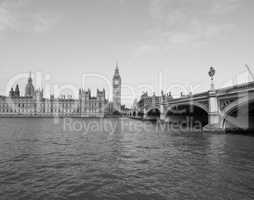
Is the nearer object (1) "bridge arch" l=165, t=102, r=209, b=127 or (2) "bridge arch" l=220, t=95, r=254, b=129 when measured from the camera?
(2) "bridge arch" l=220, t=95, r=254, b=129

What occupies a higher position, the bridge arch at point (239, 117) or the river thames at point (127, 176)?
the bridge arch at point (239, 117)

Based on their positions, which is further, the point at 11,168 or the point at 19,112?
the point at 19,112

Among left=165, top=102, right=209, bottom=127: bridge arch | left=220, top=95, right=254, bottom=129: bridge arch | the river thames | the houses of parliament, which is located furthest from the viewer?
the houses of parliament

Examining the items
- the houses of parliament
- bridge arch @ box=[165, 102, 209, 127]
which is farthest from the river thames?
the houses of parliament

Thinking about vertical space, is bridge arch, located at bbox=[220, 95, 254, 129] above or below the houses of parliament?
below

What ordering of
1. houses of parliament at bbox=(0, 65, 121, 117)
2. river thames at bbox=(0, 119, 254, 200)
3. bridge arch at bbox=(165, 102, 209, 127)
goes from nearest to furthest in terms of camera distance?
1. river thames at bbox=(0, 119, 254, 200)
2. bridge arch at bbox=(165, 102, 209, 127)
3. houses of parliament at bbox=(0, 65, 121, 117)

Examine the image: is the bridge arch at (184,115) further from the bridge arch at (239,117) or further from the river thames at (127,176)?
the river thames at (127,176)

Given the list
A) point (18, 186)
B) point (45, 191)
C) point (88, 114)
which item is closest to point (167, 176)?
point (45, 191)

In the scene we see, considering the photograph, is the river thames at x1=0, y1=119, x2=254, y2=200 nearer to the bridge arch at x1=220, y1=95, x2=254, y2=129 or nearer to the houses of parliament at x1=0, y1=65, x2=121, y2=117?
the bridge arch at x1=220, y1=95, x2=254, y2=129

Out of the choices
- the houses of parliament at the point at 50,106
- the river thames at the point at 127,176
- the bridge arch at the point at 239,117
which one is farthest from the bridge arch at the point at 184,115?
the houses of parliament at the point at 50,106

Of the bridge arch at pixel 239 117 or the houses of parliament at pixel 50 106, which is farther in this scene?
the houses of parliament at pixel 50 106

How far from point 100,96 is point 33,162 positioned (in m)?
160

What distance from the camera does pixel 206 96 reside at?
1292 inches

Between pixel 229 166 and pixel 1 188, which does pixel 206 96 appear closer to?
pixel 229 166
